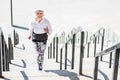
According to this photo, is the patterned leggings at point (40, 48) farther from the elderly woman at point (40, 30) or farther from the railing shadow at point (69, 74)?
the railing shadow at point (69, 74)

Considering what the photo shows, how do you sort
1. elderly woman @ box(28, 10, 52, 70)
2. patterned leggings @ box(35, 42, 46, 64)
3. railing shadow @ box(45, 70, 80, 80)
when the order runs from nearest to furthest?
railing shadow @ box(45, 70, 80, 80), elderly woman @ box(28, 10, 52, 70), patterned leggings @ box(35, 42, 46, 64)

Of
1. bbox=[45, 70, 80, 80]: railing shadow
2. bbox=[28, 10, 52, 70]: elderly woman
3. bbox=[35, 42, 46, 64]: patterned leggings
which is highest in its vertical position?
bbox=[28, 10, 52, 70]: elderly woman

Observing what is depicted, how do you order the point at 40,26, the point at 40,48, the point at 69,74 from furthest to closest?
the point at 40,48
the point at 40,26
the point at 69,74

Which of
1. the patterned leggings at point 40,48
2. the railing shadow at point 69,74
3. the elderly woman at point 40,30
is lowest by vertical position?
the railing shadow at point 69,74

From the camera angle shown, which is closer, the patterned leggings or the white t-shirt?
the white t-shirt

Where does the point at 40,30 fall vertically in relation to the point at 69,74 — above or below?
above

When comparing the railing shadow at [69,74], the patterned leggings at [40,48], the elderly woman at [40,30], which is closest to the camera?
the railing shadow at [69,74]

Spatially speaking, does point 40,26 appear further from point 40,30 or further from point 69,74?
point 69,74

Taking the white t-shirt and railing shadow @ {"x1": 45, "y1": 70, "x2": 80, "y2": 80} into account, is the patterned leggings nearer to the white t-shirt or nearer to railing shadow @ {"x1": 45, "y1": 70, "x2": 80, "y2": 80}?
the white t-shirt

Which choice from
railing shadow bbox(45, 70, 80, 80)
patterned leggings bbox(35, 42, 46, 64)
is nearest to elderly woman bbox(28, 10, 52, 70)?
patterned leggings bbox(35, 42, 46, 64)

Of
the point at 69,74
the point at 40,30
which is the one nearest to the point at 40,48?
the point at 40,30

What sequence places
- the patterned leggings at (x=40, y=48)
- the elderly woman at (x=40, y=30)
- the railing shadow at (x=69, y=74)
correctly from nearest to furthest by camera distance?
the railing shadow at (x=69, y=74), the elderly woman at (x=40, y=30), the patterned leggings at (x=40, y=48)

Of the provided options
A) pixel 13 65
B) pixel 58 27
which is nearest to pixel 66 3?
pixel 58 27

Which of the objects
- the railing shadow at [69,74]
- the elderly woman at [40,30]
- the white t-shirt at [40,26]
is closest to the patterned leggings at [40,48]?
the elderly woman at [40,30]
